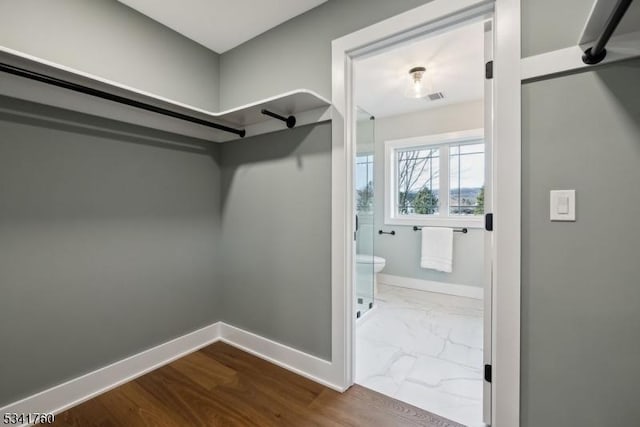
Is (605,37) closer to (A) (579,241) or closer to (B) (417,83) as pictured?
(A) (579,241)

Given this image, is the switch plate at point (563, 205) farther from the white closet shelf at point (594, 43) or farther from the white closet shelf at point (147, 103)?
the white closet shelf at point (147, 103)

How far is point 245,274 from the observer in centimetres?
223

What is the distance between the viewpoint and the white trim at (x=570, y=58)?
1.04 meters

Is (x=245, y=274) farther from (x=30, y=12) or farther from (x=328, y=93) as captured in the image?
(x=30, y=12)

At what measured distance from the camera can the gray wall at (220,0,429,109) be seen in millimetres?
1651

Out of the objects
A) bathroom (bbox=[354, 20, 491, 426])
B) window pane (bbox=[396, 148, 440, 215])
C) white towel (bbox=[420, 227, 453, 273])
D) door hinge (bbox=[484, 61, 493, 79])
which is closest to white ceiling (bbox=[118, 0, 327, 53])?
bathroom (bbox=[354, 20, 491, 426])

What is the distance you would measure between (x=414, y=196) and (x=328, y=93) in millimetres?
2627

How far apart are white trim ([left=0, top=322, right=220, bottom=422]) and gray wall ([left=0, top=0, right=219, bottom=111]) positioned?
1.79 m

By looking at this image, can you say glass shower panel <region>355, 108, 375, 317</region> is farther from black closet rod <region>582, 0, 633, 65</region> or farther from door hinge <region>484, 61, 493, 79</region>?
black closet rod <region>582, 0, 633, 65</region>

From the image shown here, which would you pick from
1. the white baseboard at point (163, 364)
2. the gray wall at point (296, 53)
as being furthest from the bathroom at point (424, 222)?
the white baseboard at point (163, 364)

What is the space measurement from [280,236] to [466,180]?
9.08 ft

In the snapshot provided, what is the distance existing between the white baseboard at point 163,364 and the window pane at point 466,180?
9.17 ft

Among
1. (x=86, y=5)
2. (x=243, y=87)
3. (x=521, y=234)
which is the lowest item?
(x=521, y=234)

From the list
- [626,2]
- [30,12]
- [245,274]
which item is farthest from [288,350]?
[30,12]
